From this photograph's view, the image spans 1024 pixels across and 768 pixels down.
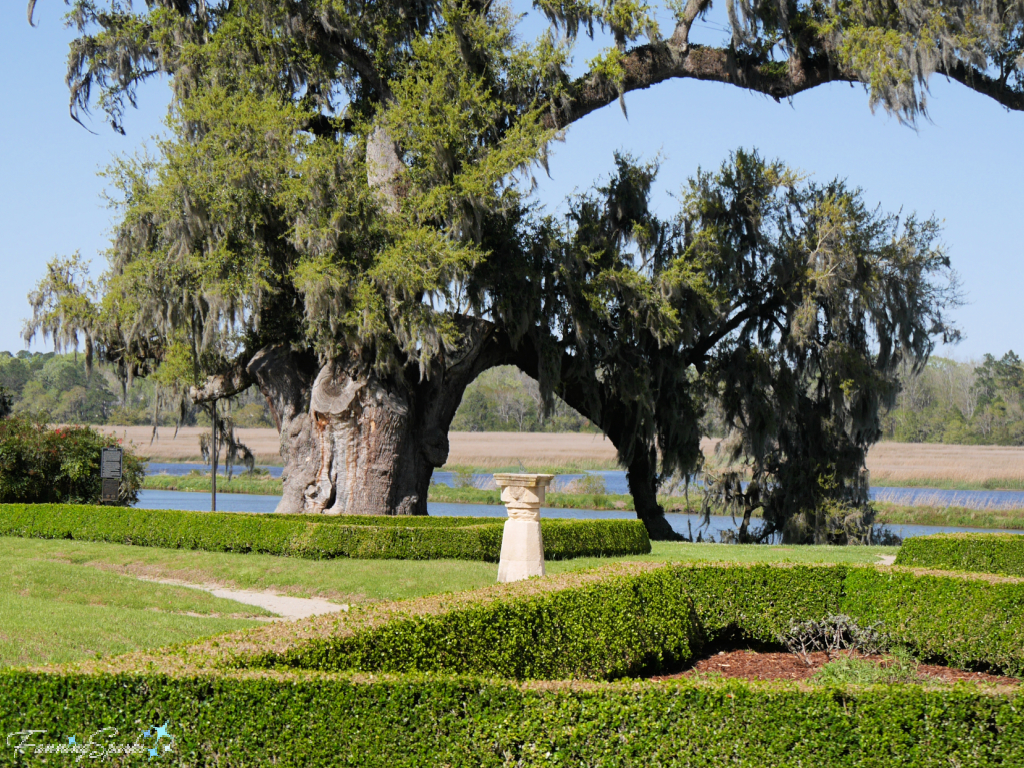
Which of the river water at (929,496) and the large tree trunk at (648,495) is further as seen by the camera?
the river water at (929,496)

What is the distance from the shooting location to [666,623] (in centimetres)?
830

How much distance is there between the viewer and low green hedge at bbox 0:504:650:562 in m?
14.2

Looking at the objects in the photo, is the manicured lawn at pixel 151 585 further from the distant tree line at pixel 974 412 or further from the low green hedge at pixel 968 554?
the distant tree line at pixel 974 412

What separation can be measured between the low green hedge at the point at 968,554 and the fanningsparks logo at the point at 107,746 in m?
10.4

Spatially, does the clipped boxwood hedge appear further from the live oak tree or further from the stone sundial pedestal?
the live oak tree

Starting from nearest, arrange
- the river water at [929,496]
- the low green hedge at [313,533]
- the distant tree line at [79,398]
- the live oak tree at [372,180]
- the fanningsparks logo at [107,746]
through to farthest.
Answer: the fanningsparks logo at [107,746] < the low green hedge at [313,533] < the live oak tree at [372,180] < the river water at [929,496] < the distant tree line at [79,398]

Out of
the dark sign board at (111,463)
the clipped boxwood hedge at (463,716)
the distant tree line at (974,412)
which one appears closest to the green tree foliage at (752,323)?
the dark sign board at (111,463)

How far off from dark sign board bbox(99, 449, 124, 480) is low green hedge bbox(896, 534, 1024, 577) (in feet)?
48.9

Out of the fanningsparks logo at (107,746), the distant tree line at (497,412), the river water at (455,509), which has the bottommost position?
the river water at (455,509)

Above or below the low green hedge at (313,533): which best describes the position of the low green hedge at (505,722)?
above

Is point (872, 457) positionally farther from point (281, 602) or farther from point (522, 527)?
point (281, 602)

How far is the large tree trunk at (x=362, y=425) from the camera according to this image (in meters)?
19.2

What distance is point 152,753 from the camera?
4.27 metres

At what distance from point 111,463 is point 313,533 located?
285 inches
